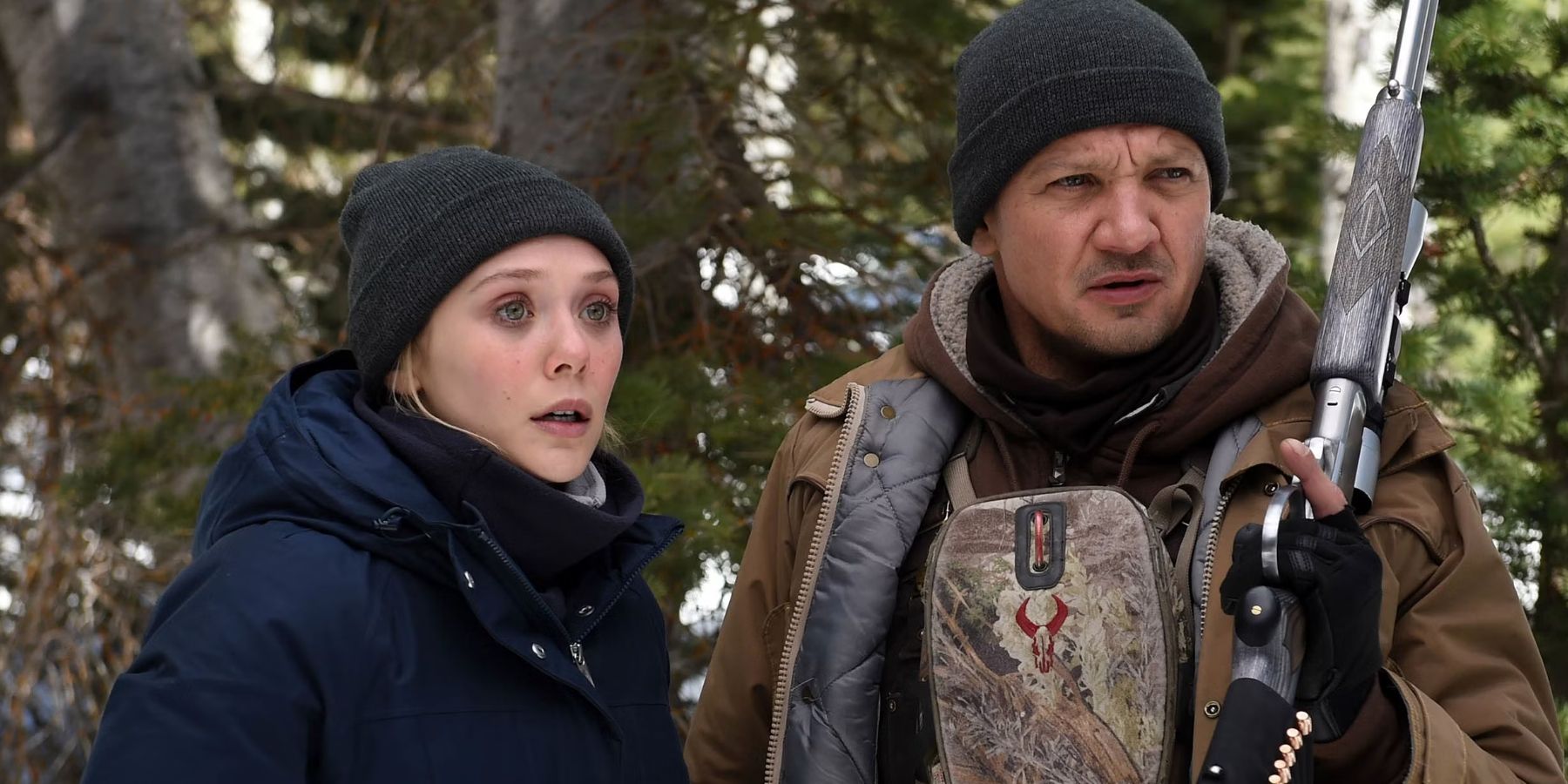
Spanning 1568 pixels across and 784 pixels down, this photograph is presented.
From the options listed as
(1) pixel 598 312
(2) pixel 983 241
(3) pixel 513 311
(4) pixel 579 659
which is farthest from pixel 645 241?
(4) pixel 579 659

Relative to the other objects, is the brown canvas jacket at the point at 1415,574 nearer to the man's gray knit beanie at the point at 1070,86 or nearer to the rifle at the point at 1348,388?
the rifle at the point at 1348,388

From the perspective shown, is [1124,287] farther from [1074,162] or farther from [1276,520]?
[1276,520]

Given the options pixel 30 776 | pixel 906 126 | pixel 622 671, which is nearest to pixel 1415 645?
pixel 622 671

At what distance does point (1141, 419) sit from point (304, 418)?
1.14 metres

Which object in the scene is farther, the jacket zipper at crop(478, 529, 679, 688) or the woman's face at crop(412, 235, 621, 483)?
the woman's face at crop(412, 235, 621, 483)

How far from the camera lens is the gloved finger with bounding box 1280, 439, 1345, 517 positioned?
1.85 meters

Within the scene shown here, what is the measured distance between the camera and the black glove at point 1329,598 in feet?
5.96

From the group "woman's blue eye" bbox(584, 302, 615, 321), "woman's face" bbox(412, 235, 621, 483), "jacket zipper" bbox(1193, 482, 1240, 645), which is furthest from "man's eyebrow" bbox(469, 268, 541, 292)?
"jacket zipper" bbox(1193, 482, 1240, 645)

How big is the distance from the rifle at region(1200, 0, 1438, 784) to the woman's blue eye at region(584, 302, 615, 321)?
937mm

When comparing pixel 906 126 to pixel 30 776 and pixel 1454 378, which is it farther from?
pixel 30 776

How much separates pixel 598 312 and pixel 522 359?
0.57 feet

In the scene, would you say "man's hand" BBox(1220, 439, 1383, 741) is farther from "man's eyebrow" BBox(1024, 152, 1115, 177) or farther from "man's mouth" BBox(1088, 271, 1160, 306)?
"man's eyebrow" BBox(1024, 152, 1115, 177)

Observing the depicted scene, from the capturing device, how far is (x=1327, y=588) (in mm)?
1811

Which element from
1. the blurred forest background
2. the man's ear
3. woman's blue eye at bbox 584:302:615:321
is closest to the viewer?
woman's blue eye at bbox 584:302:615:321
